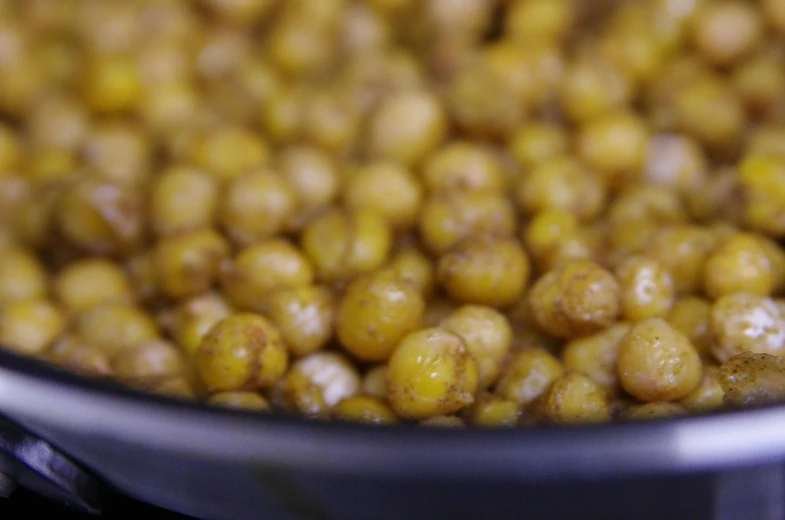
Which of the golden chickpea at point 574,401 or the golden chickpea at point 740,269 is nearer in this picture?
the golden chickpea at point 574,401

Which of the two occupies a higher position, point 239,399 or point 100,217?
point 100,217

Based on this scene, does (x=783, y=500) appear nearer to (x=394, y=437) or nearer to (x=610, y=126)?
(x=394, y=437)

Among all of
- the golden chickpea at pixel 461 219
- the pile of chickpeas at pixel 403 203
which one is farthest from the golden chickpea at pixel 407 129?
the golden chickpea at pixel 461 219

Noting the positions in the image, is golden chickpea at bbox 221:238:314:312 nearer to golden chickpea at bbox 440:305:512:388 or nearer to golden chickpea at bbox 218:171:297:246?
golden chickpea at bbox 218:171:297:246

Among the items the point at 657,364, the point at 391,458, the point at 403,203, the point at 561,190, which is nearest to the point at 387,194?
the point at 403,203

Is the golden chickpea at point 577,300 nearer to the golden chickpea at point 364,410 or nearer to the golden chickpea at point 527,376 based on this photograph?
the golden chickpea at point 527,376

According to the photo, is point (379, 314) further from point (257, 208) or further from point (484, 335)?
point (257, 208)

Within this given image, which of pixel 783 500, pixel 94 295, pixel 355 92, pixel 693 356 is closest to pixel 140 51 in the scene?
pixel 355 92
